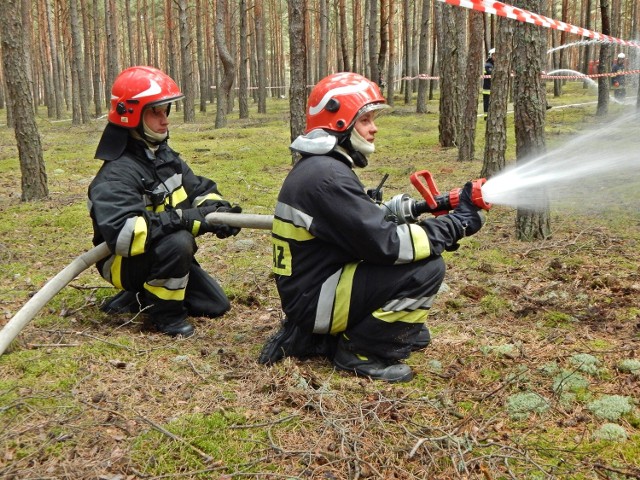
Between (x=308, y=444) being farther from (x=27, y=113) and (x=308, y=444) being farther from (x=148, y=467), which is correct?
(x=27, y=113)

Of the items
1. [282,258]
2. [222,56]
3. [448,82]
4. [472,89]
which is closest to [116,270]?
[282,258]

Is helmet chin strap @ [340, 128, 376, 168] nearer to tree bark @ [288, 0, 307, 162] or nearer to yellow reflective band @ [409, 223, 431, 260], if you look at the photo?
yellow reflective band @ [409, 223, 431, 260]

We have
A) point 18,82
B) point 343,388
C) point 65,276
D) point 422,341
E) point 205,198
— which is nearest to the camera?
point 343,388

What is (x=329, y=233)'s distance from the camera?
374 centimetres

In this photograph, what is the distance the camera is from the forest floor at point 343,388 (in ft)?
9.89

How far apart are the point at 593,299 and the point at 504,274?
106cm

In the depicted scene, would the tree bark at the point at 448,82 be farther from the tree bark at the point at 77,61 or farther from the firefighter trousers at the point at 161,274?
the tree bark at the point at 77,61

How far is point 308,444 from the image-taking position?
3186 millimetres

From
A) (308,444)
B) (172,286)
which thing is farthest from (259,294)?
(308,444)

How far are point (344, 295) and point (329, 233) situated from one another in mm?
429

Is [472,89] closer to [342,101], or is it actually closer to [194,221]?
[194,221]

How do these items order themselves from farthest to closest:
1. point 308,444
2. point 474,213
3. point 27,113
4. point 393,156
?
1. point 393,156
2. point 27,113
3. point 474,213
4. point 308,444

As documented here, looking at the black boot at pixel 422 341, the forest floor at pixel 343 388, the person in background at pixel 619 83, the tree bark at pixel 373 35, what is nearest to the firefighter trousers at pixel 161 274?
the forest floor at pixel 343 388

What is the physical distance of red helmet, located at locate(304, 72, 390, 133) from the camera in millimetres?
3887
